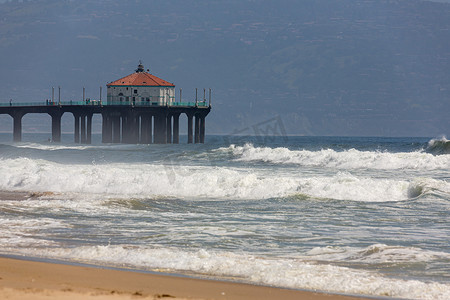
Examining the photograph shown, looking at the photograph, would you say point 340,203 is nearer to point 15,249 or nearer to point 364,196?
point 364,196

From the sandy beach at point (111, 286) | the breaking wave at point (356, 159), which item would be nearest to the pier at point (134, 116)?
the breaking wave at point (356, 159)

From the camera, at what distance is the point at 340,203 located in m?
20.0

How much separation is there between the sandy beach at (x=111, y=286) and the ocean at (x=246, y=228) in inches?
22.1

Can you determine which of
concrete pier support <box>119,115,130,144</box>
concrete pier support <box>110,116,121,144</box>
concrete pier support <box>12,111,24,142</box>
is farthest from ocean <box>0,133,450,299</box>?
concrete pier support <box>12,111,24,142</box>

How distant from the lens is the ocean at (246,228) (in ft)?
32.8

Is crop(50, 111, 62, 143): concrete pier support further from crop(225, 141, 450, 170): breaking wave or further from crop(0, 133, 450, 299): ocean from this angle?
crop(0, 133, 450, 299): ocean

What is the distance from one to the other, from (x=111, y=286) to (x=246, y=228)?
6.09 m

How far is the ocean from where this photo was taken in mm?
9992

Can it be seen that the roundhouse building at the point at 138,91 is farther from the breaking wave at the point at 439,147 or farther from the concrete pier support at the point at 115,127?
the breaking wave at the point at 439,147

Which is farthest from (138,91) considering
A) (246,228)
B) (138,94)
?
(246,228)

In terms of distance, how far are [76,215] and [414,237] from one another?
8.00m

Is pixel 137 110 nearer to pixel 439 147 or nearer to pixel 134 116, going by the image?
pixel 134 116

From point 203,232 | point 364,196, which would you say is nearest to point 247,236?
point 203,232

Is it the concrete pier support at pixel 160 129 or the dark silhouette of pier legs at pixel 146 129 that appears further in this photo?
the dark silhouette of pier legs at pixel 146 129
